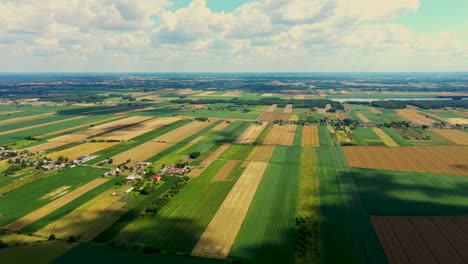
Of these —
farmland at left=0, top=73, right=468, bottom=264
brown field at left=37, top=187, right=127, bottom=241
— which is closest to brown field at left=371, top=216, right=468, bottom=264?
farmland at left=0, top=73, right=468, bottom=264

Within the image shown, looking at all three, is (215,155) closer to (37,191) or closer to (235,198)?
(235,198)

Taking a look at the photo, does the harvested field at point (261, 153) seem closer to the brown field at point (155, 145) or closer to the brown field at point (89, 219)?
the brown field at point (155, 145)

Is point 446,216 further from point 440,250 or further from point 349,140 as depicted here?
point 349,140

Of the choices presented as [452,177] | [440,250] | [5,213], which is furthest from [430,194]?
[5,213]

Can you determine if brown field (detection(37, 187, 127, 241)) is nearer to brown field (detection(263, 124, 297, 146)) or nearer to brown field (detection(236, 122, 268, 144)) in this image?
brown field (detection(236, 122, 268, 144))

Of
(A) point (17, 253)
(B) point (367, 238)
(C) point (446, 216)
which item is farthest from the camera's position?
(C) point (446, 216)

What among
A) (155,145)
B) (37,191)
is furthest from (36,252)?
(155,145)
